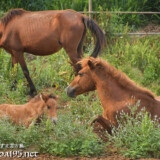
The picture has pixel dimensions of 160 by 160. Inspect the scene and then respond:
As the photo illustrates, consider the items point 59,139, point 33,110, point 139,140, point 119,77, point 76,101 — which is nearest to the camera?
point 139,140

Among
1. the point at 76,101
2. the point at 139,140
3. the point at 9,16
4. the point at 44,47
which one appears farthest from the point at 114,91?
the point at 9,16

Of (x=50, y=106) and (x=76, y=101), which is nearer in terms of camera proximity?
(x=50, y=106)

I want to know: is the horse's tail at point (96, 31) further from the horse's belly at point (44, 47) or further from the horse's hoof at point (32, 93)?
the horse's hoof at point (32, 93)

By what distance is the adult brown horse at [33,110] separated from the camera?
7.23m

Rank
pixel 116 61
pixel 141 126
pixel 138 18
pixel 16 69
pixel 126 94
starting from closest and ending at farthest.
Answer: pixel 141 126, pixel 126 94, pixel 16 69, pixel 116 61, pixel 138 18

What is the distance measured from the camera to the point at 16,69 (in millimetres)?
9742

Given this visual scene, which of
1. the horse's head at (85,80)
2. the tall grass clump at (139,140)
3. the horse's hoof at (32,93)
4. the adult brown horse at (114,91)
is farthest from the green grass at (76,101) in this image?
the horse's head at (85,80)

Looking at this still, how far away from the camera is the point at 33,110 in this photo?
25.0 feet

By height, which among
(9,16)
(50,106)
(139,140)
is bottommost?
(139,140)

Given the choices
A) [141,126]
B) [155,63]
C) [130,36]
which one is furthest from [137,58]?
[141,126]

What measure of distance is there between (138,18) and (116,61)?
387 centimetres

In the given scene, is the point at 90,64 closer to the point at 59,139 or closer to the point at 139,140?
the point at 59,139

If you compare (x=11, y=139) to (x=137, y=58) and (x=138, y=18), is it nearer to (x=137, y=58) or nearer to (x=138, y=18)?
Answer: (x=137, y=58)

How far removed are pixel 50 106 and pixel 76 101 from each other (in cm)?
163
